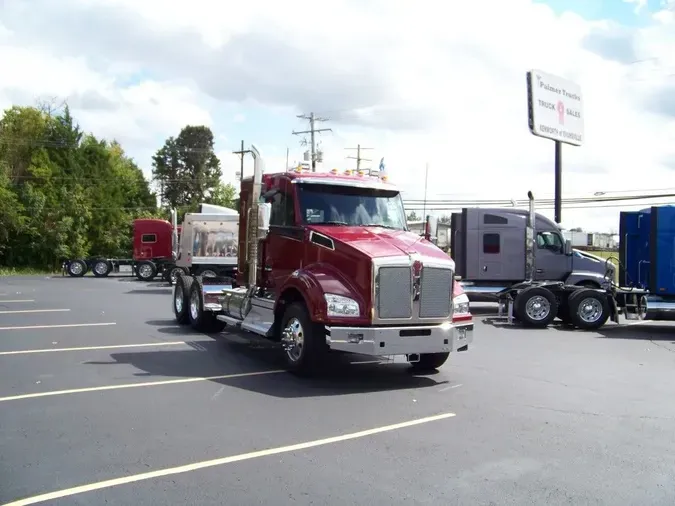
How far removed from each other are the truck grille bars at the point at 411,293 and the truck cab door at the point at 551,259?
471 inches

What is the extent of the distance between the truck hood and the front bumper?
3.10ft

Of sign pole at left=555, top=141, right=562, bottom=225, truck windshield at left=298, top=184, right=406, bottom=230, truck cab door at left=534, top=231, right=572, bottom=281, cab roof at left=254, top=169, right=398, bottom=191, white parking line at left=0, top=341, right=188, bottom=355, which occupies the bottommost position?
white parking line at left=0, top=341, right=188, bottom=355

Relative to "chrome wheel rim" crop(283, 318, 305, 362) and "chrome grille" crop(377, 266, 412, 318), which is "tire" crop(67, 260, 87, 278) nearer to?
"chrome wheel rim" crop(283, 318, 305, 362)

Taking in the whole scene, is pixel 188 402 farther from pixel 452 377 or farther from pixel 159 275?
pixel 159 275

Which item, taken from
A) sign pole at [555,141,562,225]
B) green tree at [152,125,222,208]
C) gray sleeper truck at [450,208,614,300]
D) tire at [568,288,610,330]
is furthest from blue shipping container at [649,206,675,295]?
green tree at [152,125,222,208]

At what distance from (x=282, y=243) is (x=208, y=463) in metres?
4.93

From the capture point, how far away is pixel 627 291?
15797 mm

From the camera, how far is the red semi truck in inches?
318

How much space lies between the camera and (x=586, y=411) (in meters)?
7.25

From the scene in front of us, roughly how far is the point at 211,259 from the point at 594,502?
737 inches

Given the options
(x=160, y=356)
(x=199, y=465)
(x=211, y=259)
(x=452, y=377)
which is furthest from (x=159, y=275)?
(x=199, y=465)

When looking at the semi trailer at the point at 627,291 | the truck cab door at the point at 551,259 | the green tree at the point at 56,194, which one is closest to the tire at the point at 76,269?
the green tree at the point at 56,194

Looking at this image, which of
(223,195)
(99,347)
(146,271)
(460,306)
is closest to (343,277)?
(460,306)

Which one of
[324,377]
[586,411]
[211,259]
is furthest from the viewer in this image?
[211,259]
